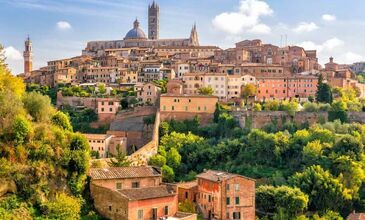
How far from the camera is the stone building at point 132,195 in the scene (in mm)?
23062

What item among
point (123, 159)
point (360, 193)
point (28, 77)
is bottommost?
point (360, 193)

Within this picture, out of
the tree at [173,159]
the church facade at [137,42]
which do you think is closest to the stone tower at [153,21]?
the church facade at [137,42]

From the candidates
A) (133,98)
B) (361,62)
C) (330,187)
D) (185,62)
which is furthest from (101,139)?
(361,62)

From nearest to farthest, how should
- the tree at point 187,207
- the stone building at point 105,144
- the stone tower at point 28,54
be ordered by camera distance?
the tree at point 187,207, the stone building at point 105,144, the stone tower at point 28,54

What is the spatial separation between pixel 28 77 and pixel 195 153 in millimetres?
29811

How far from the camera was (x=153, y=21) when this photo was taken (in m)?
91.4

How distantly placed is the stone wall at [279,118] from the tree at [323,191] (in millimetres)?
10936

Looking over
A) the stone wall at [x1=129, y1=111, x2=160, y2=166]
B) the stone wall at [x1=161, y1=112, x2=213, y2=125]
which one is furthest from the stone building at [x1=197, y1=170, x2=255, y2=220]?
the stone wall at [x1=161, y1=112, x2=213, y2=125]

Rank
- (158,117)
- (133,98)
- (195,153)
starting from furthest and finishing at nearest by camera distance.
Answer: (133,98) → (158,117) → (195,153)

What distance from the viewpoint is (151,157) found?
34.9 metres

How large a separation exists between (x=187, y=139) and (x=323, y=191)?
10.9 m

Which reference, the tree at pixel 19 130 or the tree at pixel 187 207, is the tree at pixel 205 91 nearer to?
the tree at pixel 187 207

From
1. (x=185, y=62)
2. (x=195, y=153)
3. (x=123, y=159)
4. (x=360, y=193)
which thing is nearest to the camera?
(x=123, y=159)

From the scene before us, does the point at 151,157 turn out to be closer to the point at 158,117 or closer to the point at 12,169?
the point at 158,117
